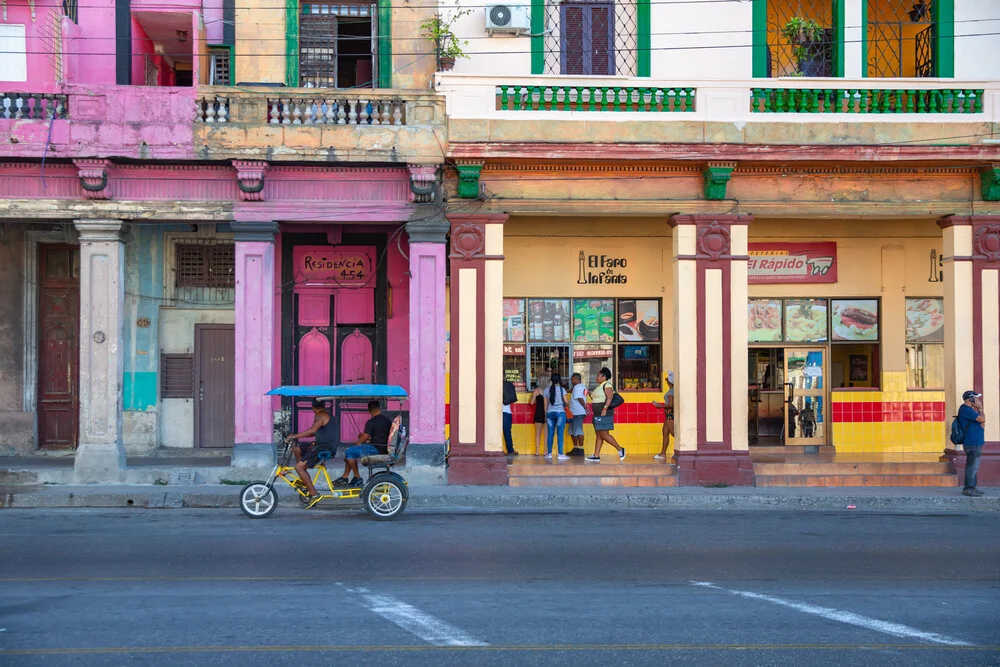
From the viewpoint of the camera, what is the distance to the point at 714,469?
17.2 meters

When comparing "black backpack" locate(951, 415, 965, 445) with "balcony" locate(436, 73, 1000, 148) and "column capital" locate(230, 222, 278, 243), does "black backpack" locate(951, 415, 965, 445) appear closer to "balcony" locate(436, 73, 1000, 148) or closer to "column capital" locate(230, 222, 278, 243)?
"balcony" locate(436, 73, 1000, 148)

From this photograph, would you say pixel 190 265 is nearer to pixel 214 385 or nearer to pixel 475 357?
pixel 214 385

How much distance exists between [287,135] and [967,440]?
11714mm

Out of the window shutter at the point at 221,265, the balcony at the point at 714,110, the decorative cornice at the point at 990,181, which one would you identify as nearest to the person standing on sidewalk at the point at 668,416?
the balcony at the point at 714,110

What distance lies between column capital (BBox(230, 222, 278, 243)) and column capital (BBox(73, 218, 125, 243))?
1.79 meters

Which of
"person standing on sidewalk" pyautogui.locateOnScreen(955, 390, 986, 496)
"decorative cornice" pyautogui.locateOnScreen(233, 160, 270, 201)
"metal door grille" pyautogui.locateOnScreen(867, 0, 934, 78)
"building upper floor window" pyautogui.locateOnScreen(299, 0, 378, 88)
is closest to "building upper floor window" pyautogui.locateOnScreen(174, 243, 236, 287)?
"decorative cornice" pyautogui.locateOnScreen(233, 160, 270, 201)

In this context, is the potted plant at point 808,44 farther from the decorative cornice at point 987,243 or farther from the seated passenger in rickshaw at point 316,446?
the seated passenger in rickshaw at point 316,446

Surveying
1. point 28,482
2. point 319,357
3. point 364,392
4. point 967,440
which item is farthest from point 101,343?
point 967,440

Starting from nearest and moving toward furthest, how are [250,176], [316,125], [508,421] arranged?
[250,176]
[316,125]
[508,421]

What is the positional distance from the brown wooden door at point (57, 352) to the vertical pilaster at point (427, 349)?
21.8ft

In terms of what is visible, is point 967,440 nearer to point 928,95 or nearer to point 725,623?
point 928,95

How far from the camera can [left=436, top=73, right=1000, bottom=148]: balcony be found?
55.7ft

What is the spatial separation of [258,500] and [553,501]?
14.6 feet

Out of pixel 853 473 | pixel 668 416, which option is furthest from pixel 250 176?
pixel 853 473
